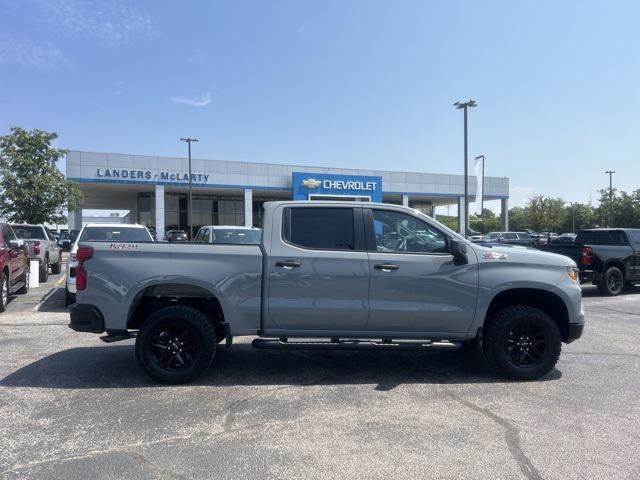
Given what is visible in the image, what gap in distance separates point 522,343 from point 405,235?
1.79 meters

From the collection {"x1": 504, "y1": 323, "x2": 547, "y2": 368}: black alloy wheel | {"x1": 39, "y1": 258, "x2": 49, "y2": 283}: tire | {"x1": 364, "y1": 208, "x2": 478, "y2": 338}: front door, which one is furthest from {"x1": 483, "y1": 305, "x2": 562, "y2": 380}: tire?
{"x1": 39, "y1": 258, "x2": 49, "y2": 283}: tire

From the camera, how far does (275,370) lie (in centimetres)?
609

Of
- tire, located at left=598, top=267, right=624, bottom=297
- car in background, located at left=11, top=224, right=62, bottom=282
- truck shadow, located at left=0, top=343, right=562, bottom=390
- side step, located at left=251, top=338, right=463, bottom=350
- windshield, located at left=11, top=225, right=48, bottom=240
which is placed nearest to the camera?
side step, located at left=251, top=338, right=463, bottom=350

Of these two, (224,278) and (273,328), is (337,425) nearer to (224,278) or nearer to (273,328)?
(273,328)

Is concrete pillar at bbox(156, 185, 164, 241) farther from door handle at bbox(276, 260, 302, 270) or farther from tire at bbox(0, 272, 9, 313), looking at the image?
door handle at bbox(276, 260, 302, 270)

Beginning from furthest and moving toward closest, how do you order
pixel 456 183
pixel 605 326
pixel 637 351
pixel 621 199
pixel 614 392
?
pixel 621 199
pixel 456 183
pixel 605 326
pixel 637 351
pixel 614 392

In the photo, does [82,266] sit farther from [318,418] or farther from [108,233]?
[108,233]

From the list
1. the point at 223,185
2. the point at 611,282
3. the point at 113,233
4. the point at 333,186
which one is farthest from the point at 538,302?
the point at 333,186

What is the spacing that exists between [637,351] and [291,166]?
123 feet

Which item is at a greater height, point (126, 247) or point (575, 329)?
point (126, 247)

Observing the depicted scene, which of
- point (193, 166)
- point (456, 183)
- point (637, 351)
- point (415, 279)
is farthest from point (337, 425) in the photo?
point (456, 183)

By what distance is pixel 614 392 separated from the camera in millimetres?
5312

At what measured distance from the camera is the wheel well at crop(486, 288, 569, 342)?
575cm

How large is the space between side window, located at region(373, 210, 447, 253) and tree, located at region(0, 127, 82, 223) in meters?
22.8
